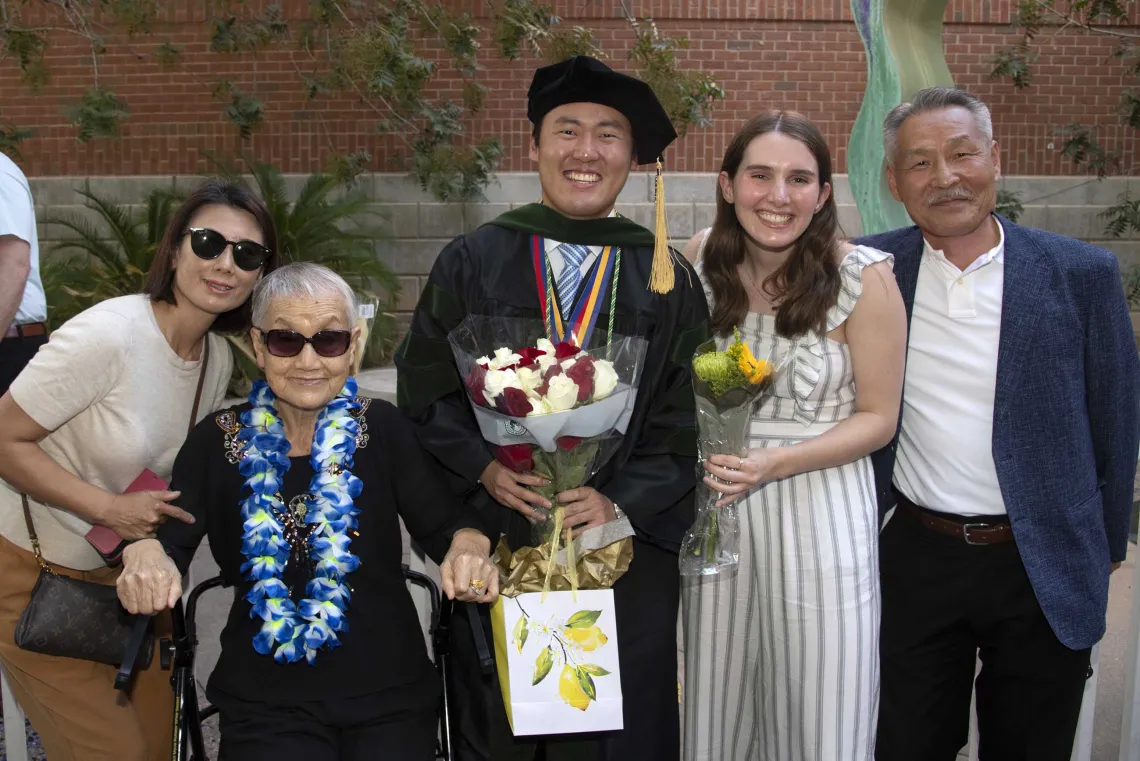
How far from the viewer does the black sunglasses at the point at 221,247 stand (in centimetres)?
287

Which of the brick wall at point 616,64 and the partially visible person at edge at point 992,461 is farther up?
the brick wall at point 616,64

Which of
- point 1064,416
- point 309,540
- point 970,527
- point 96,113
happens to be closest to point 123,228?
point 96,113

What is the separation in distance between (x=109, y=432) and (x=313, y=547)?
2.34ft

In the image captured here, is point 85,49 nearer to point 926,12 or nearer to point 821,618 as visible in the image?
point 926,12

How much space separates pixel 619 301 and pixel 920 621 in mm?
1317

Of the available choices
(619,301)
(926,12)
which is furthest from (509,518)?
(926,12)

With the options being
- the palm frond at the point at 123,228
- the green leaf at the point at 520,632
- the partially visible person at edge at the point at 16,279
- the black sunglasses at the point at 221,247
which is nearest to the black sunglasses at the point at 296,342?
the black sunglasses at the point at 221,247

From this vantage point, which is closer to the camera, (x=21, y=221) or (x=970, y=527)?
(x=970, y=527)

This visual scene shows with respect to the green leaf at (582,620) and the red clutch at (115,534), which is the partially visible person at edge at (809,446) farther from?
the red clutch at (115,534)

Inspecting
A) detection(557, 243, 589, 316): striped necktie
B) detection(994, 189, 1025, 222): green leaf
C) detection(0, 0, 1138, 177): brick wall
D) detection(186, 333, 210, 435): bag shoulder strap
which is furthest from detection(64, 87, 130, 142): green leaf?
detection(994, 189, 1025, 222): green leaf

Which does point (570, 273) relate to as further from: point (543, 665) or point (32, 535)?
point (32, 535)

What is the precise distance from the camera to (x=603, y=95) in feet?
9.38

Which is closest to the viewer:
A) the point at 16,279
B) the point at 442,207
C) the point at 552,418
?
the point at 552,418

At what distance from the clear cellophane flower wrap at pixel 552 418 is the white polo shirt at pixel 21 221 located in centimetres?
203
